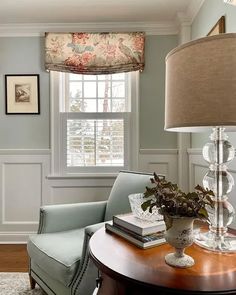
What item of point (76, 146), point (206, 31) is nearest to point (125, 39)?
point (206, 31)

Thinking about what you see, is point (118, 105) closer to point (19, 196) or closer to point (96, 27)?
point (96, 27)

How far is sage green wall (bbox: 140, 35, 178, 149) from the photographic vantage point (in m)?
2.78

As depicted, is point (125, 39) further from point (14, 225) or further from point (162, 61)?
point (14, 225)

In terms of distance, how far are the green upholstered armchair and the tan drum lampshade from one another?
85 cm

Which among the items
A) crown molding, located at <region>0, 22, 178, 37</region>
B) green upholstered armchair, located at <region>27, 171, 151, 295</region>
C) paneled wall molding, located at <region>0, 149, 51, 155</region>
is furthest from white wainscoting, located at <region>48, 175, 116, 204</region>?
crown molding, located at <region>0, 22, 178, 37</region>

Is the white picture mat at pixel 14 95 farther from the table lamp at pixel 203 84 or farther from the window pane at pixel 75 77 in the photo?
the table lamp at pixel 203 84

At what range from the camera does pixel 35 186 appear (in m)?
2.84

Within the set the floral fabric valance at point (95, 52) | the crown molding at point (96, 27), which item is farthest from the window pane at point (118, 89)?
the crown molding at point (96, 27)

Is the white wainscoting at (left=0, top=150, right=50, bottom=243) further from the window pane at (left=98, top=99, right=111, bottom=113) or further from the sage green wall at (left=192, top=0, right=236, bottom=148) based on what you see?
the sage green wall at (left=192, top=0, right=236, bottom=148)

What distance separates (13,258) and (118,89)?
2.00m

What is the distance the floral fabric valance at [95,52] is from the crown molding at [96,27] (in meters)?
0.10

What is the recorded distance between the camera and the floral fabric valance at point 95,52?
2693 mm

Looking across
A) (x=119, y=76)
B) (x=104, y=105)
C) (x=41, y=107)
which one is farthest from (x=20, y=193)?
(x=119, y=76)

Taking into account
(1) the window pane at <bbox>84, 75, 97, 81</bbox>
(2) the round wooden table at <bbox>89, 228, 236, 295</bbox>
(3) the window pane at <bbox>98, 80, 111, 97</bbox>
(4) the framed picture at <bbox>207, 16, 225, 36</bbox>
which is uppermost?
(4) the framed picture at <bbox>207, 16, 225, 36</bbox>
